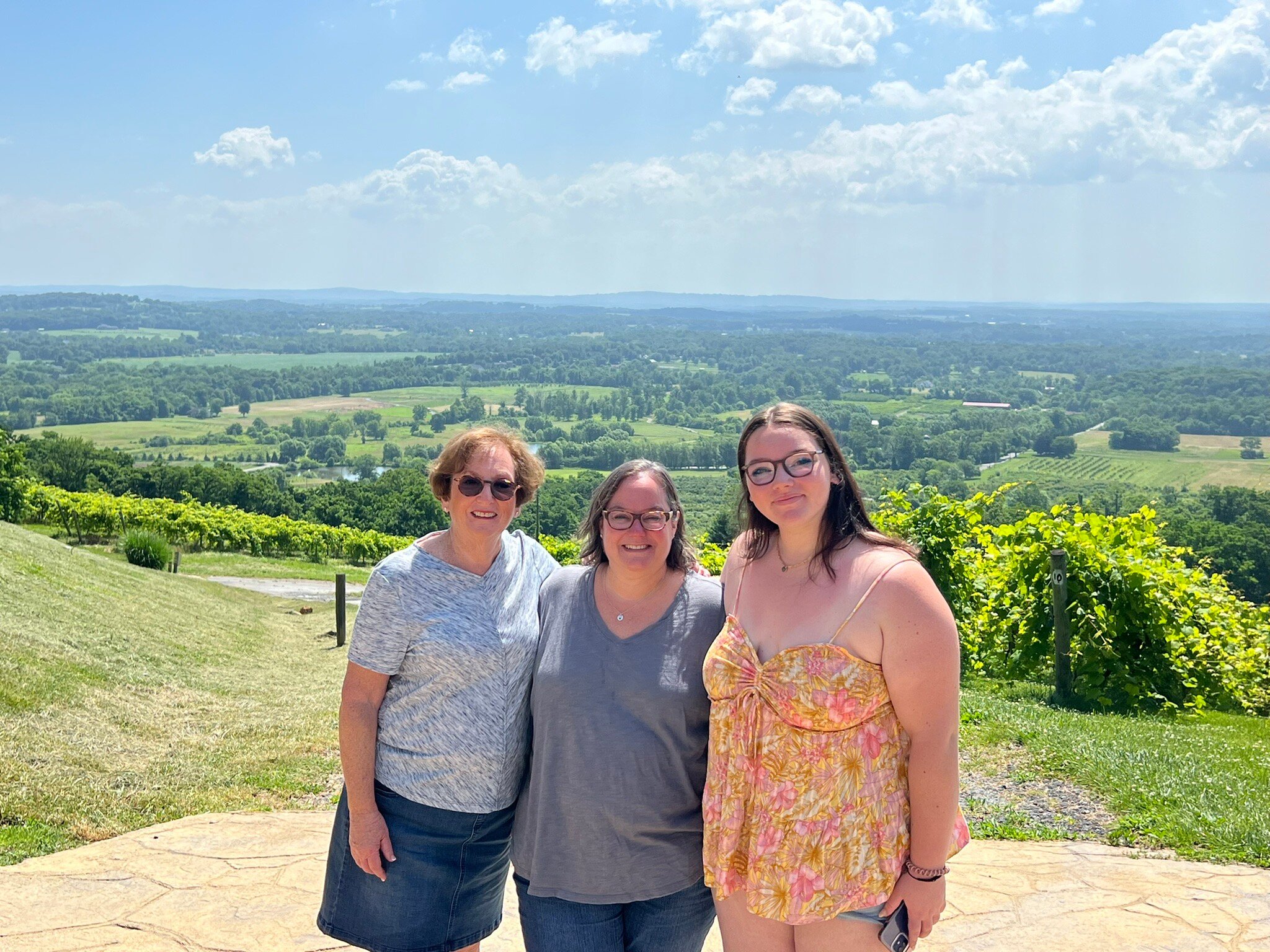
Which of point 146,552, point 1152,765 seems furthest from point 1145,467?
point 1152,765

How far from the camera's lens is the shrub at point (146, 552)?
58.3 feet

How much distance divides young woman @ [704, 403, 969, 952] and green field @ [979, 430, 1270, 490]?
183ft

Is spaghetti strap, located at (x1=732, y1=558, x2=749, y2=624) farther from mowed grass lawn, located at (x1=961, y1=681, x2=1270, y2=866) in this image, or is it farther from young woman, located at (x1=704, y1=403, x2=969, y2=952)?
mowed grass lawn, located at (x1=961, y1=681, x2=1270, y2=866)

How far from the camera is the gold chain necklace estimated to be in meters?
2.21

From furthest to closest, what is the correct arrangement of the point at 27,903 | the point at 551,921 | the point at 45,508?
the point at 45,508 < the point at 27,903 < the point at 551,921

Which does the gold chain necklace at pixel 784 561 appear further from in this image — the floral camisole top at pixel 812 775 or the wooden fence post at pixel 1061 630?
the wooden fence post at pixel 1061 630

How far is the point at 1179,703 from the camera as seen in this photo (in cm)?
752

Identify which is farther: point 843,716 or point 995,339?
point 995,339

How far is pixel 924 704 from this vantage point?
2021 mm

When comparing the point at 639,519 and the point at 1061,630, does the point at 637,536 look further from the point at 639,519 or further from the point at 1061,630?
the point at 1061,630

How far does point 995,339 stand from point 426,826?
7206 inches

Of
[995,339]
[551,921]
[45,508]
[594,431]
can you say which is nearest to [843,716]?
[551,921]

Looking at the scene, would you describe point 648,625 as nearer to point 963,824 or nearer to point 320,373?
point 963,824

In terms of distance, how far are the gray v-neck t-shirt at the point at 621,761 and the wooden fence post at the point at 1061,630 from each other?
19.5ft
